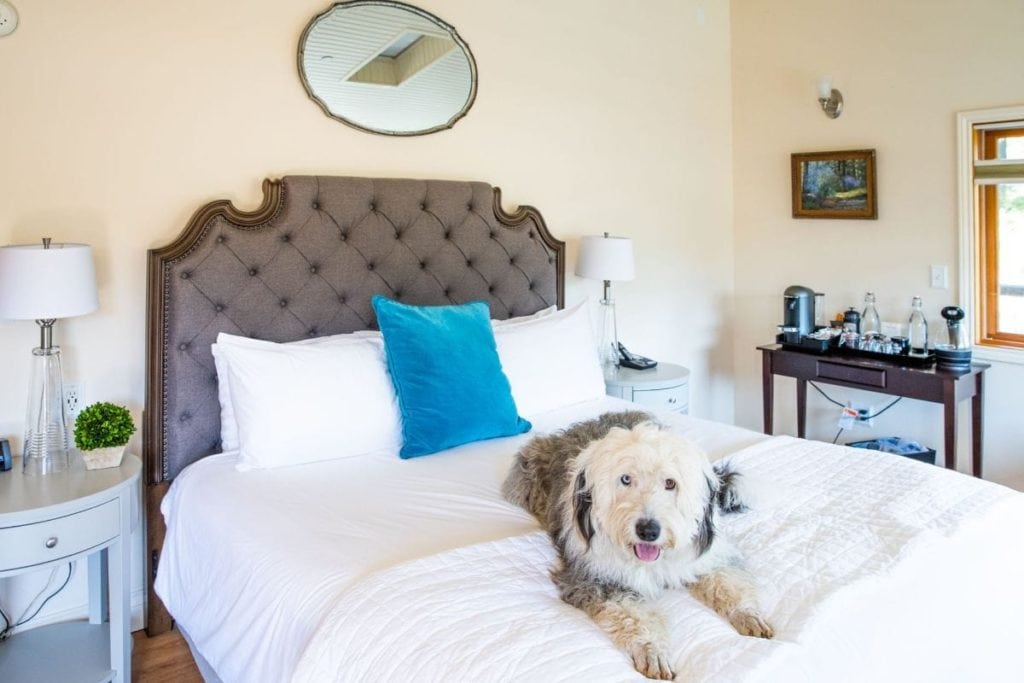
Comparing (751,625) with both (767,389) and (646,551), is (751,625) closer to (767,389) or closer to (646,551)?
(646,551)

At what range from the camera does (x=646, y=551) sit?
136 centimetres

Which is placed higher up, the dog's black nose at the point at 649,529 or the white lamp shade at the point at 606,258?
the white lamp shade at the point at 606,258

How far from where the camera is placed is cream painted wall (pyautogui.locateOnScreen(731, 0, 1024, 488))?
3439 millimetres

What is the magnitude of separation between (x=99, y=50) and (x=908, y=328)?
351 centimetres

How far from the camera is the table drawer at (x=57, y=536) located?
6.12ft

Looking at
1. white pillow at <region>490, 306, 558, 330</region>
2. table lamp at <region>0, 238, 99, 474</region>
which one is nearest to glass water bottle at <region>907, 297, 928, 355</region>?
white pillow at <region>490, 306, 558, 330</region>

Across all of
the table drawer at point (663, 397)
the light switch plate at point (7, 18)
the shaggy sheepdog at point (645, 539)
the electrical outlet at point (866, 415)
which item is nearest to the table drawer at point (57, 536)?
the shaggy sheepdog at point (645, 539)

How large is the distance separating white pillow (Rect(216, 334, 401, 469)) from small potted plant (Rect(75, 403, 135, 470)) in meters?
0.32

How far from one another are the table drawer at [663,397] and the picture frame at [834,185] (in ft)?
4.45

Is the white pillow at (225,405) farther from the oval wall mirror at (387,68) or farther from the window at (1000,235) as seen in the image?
the window at (1000,235)

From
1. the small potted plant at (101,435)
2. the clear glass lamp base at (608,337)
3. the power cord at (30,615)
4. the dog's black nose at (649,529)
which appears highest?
the clear glass lamp base at (608,337)

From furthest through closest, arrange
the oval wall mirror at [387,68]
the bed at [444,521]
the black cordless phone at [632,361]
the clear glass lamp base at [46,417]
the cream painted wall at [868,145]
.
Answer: the black cordless phone at [632,361] < the cream painted wall at [868,145] < the oval wall mirror at [387,68] < the clear glass lamp base at [46,417] < the bed at [444,521]

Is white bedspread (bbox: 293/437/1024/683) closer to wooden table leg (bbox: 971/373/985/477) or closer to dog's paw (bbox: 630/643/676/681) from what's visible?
dog's paw (bbox: 630/643/676/681)

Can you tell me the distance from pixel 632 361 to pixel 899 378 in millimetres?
1151
